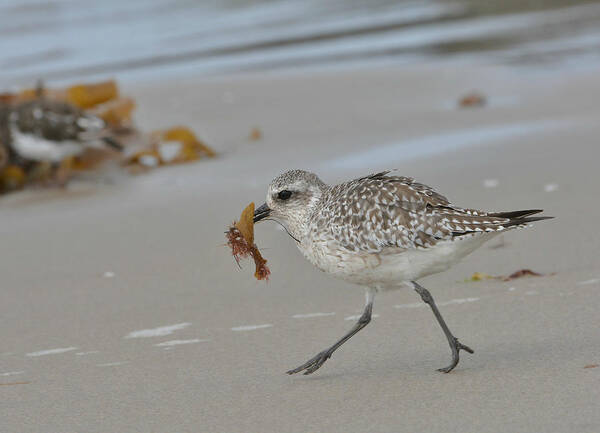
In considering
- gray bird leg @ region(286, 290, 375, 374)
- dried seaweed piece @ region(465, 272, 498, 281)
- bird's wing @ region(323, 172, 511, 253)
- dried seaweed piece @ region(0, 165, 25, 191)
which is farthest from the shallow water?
gray bird leg @ region(286, 290, 375, 374)

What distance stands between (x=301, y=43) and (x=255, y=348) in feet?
32.7

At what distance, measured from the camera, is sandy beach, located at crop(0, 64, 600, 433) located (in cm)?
410

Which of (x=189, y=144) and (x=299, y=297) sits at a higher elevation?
(x=189, y=144)

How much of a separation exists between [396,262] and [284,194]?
0.75 m

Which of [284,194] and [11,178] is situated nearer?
[284,194]

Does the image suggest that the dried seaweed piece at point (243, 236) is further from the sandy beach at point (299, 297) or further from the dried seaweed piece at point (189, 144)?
the dried seaweed piece at point (189, 144)

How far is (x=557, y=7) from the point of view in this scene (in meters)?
15.0

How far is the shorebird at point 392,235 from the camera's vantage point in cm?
438

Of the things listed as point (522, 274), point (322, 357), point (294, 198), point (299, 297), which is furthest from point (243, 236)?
point (522, 274)

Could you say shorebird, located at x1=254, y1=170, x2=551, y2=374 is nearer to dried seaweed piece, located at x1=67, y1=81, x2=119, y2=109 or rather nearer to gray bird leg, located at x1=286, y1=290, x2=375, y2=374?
gray bird leg, located at x1=286, y1=290, x2=375, y2=374

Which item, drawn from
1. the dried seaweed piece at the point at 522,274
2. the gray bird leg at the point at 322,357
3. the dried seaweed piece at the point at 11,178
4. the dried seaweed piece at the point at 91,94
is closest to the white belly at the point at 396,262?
the gray bird leg at the point at 322,357

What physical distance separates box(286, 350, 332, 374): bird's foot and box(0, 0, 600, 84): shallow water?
25.4 ft

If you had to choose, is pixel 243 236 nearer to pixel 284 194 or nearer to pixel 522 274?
pixel 284 194

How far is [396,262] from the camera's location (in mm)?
4480
